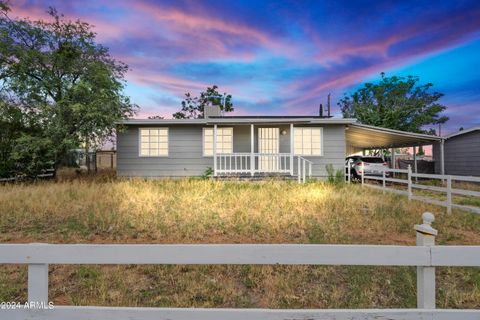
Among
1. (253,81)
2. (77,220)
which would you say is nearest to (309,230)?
(77,220)

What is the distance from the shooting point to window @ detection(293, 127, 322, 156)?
15490 millimetres

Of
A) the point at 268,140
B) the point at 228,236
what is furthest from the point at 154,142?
the point at 228,236

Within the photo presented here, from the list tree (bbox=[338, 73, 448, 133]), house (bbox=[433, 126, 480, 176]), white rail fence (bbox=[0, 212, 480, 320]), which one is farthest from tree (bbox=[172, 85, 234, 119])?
white rail fence (bbox=[0, 212, 480, 320])

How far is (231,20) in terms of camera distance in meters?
12.2

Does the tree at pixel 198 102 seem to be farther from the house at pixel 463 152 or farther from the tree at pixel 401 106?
the house at pixel 463 152

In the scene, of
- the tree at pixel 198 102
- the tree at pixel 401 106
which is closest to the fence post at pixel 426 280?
the tree at pixel 401 106

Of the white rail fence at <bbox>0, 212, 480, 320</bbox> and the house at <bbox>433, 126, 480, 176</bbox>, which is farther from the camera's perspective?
the house at <bbox>433, 126, 480, 176</bbox>

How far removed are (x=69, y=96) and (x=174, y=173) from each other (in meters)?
5.64

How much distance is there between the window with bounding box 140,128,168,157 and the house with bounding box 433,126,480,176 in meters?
14.1

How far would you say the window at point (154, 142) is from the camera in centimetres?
1547

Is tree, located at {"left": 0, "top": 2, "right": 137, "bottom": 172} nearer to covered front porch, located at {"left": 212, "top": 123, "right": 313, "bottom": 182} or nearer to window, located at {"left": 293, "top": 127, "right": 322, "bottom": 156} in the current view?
covered front porch, located at {"left": 212, "top": 123, "right": 313, "bottom": 182}

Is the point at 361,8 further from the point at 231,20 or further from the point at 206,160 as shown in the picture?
the point at 206,160

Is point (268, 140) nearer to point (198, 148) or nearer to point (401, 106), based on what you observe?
point (198, 148)

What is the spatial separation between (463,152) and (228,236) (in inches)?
750
